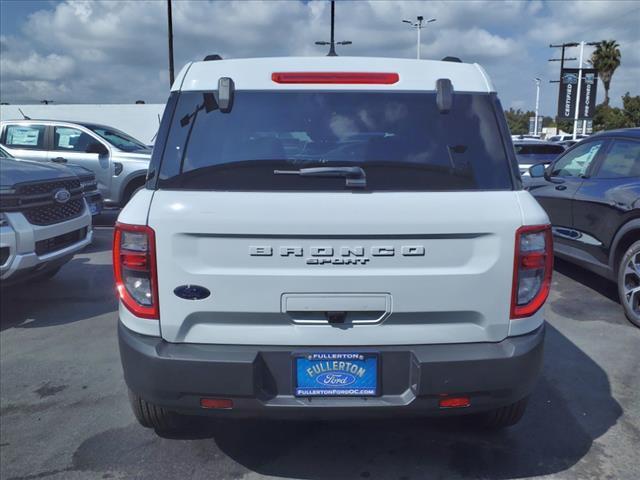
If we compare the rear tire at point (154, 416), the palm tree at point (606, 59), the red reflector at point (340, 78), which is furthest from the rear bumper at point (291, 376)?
the palm tree at point (606, 59)

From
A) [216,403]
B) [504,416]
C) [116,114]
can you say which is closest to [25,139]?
[216,403]

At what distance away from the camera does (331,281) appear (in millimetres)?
2363

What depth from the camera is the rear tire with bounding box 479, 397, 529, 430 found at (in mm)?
2955

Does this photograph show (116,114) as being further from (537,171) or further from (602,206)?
(602,206)

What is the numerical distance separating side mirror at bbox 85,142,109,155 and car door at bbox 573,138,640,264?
803 centimetres

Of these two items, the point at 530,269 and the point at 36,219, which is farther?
the point at 36,219

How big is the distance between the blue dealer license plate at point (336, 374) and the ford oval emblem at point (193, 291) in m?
0.47

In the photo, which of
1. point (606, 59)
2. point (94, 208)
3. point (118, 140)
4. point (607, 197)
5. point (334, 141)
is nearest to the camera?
point (334, 141)

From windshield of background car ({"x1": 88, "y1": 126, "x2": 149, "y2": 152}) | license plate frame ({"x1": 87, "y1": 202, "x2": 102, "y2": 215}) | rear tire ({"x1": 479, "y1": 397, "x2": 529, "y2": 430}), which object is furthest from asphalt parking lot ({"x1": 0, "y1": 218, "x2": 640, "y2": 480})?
windshield of background car ({"x1": 88, "y1": 126, "x2": 149, "y2": 152})

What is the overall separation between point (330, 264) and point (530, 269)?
86 cm

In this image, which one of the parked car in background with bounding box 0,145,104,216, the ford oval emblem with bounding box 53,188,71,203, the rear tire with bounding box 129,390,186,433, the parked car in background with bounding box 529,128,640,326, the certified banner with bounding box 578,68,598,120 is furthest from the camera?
the certified banner with bounding box 578,68,598,120

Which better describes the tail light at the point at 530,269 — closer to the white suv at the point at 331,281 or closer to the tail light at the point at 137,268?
the white suv at the point at 331,281

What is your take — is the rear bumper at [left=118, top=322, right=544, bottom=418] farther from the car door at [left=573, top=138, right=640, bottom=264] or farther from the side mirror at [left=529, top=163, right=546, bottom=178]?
the car door at [left=573, top=138, right=640, bottom=264]

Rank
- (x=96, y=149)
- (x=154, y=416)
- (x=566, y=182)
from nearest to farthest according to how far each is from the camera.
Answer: (x=154, y=416) → (x=566, y=182) → (x=96, y=149)
